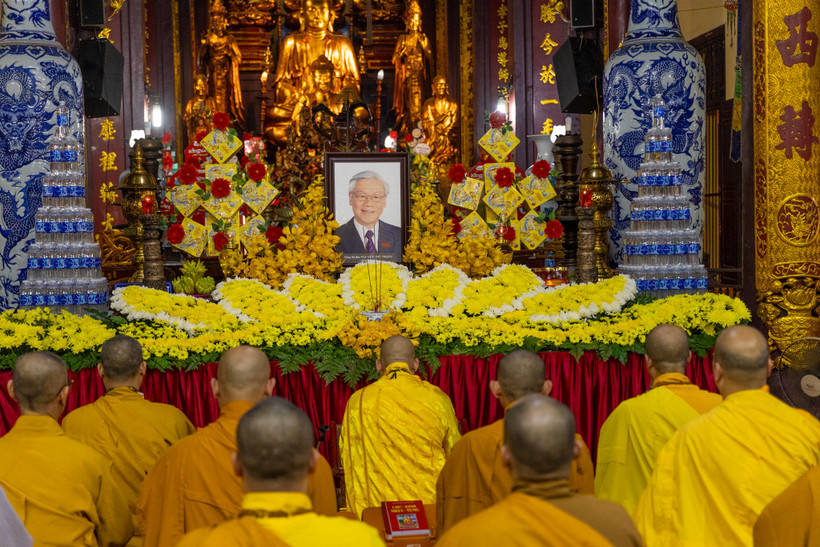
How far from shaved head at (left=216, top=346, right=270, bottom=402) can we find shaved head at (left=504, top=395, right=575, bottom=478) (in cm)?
144

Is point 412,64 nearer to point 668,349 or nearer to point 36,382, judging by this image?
→ point 668,349

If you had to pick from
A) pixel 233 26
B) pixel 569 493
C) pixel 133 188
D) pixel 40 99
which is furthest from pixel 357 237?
pixel 233 26

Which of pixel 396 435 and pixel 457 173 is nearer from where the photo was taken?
pixel 396 435

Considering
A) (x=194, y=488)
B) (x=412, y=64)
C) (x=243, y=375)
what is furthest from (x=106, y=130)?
(x=194, y=488)

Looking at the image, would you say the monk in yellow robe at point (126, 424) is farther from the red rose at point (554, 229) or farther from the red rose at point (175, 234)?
the red rose at point (554, 229)

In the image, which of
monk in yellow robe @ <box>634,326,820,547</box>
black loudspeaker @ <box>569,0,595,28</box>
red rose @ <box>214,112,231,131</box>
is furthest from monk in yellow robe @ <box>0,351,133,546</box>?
black loudspeaker @ <box>569,0,595,28</box>

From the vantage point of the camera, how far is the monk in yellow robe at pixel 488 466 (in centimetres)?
330

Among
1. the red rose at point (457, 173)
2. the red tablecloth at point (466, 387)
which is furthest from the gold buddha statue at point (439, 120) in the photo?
the red tablecloth at point (466, 387)

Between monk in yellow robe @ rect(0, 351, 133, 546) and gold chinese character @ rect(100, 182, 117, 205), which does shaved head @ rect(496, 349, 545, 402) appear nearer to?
monk in yellow robe @ rect(0, 351, 133, 546)

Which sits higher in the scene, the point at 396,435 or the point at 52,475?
the point at 52,475

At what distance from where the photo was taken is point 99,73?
32.2 feet

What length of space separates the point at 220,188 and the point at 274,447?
6070 mm

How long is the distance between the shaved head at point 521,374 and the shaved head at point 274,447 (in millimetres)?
1324

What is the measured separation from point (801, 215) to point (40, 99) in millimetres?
5689
